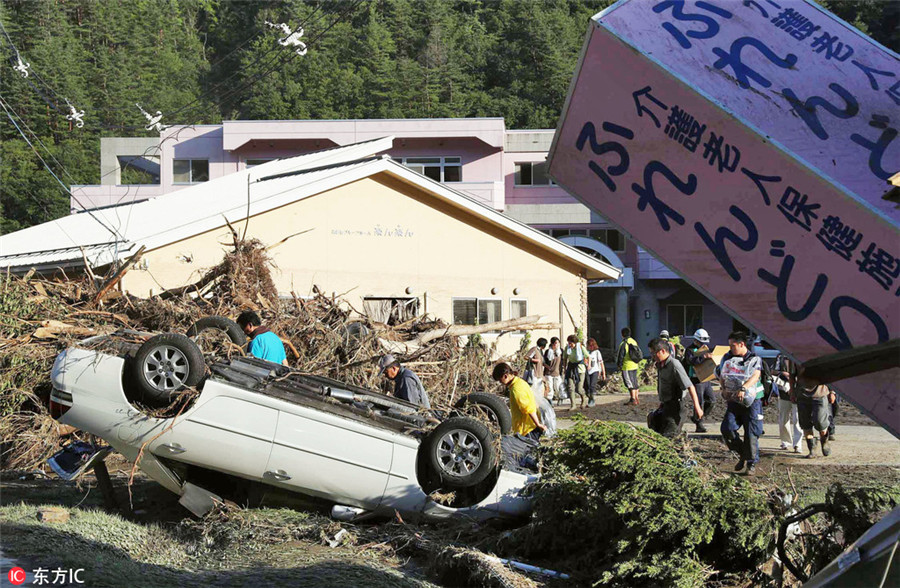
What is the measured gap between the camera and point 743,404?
11.5 meters

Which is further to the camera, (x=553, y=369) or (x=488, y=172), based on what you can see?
(x=488, y=172)

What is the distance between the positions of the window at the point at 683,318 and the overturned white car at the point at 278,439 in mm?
40550

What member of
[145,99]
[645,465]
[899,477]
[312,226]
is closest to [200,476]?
[645,465]

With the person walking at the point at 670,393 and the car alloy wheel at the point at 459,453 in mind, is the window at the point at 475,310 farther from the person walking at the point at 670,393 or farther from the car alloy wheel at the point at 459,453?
the car alloy wheel at the point at 459,453

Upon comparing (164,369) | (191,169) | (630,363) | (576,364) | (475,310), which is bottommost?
(576,364)

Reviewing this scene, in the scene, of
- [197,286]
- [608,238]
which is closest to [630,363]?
[197,286]

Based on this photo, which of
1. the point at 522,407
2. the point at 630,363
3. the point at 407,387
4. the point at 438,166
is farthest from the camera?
the point at 438,166

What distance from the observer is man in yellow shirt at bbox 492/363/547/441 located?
9.92 meters

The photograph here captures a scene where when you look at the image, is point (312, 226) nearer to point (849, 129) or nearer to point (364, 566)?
point (364, 566)

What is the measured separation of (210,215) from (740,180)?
1625cm

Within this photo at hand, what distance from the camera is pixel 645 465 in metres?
6.75

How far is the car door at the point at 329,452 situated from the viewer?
838 cm

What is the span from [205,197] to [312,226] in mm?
5334

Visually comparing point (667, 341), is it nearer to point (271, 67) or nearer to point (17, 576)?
point (17, 576)
